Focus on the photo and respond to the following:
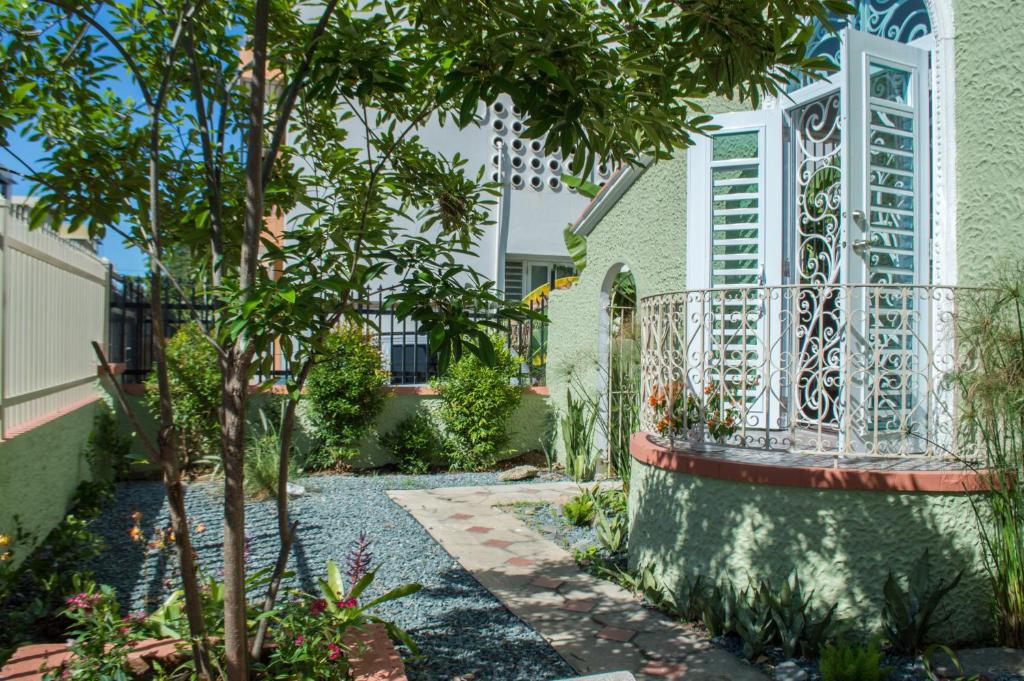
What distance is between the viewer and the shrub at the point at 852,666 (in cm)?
382

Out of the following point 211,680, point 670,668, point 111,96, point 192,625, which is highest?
point 111,96

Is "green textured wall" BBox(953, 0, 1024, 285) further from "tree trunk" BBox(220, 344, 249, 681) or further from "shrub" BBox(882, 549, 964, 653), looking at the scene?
"tree trunk" BBox(220, 344, 249, 681)

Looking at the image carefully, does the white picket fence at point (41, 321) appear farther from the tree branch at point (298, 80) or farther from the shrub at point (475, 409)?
the shrub at point (475, 409)

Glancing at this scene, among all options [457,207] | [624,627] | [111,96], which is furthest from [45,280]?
[624,627]

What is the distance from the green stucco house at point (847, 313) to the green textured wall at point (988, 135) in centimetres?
1

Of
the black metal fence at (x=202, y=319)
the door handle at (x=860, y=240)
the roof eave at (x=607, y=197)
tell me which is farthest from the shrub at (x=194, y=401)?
the door handle at (x=860, y=240)

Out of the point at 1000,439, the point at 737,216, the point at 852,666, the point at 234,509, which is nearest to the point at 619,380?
the point at 737,216

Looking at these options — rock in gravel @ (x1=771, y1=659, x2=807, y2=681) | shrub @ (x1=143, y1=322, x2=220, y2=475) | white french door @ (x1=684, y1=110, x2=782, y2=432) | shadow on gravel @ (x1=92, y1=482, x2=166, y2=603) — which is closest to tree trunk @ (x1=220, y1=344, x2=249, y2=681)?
shadow on gravel @ (x1=92, y1=482, x2=166, y2=603)

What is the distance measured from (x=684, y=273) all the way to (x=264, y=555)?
4.37m

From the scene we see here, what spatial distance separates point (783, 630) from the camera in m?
4.32

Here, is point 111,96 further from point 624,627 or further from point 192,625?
point 624,627

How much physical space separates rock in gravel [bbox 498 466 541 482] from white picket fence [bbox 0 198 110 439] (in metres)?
4.75

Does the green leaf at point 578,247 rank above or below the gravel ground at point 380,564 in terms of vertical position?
above

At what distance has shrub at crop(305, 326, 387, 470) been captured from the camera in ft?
31.6
